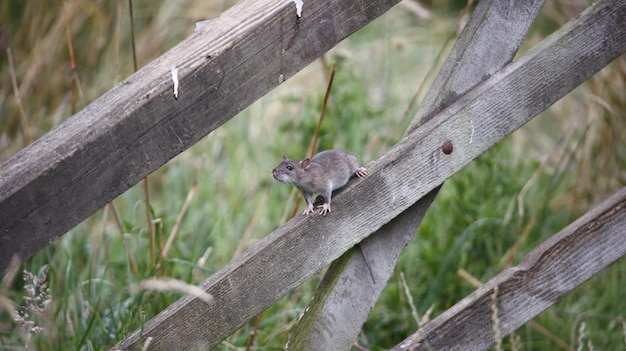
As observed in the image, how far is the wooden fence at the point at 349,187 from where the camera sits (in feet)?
5.90

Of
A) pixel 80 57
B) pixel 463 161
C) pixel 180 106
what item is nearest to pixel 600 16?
pixel 463 161

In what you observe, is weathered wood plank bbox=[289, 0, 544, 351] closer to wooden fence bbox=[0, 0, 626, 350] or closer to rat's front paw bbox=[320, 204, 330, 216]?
wooden fence bbox=[0, 0, 626, 350]

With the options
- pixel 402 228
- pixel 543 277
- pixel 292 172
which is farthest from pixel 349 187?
pixel 292 172

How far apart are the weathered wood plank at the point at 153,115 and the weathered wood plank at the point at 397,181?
42 centimetres

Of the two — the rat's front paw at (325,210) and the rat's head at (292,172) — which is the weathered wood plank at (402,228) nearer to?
the rat's front paw at (325,210)

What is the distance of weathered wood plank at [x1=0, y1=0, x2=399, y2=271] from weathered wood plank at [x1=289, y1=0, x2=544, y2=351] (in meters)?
0.42

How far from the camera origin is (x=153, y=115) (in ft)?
6.02

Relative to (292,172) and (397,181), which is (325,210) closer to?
(397,181)

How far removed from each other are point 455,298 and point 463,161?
207 cm

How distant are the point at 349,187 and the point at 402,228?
0.23 m

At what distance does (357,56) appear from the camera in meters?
6.50

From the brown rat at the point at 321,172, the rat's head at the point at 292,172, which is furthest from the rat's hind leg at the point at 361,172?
the rat's head at the point at 292,172

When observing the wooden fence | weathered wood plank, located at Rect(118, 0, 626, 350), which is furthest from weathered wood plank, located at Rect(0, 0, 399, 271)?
weathered wood plank, located at Rect(118, 0, 626, 350)

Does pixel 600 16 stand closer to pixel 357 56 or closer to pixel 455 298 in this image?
pixel 455 298
